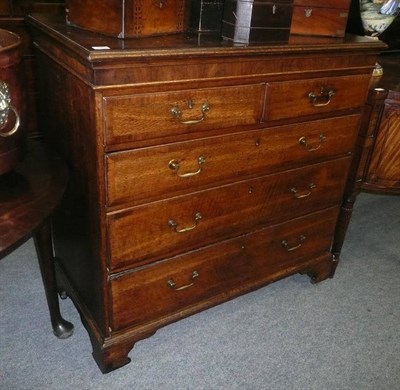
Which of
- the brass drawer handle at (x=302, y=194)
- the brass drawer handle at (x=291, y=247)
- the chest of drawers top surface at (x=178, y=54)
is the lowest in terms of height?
the brass drawer handle at (x=291, y=247)

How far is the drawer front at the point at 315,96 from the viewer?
150cm

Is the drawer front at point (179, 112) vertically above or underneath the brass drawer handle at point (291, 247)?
above

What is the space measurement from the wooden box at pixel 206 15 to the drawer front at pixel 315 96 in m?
0.28

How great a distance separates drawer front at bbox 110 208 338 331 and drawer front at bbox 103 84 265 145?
48cm

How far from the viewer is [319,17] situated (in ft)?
5.27

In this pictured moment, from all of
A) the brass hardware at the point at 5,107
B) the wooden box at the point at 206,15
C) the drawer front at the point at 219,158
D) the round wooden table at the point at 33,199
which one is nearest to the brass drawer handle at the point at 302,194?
the drawer front at the point at 219,158

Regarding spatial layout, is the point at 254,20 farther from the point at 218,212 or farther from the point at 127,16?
the point at 218,212

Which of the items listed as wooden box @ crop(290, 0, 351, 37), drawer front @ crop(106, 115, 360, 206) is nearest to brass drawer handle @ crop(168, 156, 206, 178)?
drawer front @ crop(106, 115, 360, 206)

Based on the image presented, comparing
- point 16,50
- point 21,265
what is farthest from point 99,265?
point 21,265

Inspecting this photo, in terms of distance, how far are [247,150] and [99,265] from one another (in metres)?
0.62

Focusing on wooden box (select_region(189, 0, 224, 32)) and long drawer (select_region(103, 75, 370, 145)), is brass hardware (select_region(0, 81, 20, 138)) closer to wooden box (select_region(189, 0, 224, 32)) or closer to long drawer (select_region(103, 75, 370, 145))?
long drawer (select_region(103, 75, 370, 145))

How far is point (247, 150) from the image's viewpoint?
5.04 ft

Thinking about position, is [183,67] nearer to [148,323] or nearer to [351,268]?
[148,323]

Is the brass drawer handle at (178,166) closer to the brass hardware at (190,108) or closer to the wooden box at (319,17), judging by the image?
the brass hardware at (190,108)
